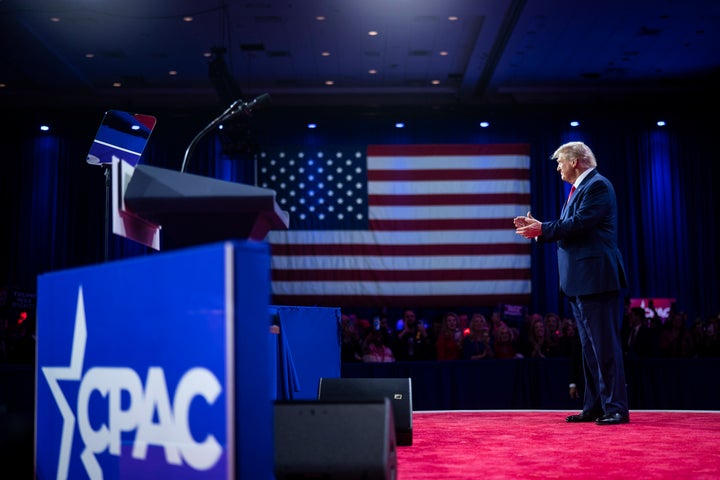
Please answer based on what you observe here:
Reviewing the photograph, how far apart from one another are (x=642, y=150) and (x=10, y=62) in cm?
909

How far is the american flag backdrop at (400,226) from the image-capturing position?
11.0 m

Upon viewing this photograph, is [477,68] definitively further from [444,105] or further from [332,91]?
[332,91]

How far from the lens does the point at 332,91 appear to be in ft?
38.6

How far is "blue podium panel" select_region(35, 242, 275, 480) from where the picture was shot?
1.59m

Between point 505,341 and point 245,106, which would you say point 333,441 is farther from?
point 505,341

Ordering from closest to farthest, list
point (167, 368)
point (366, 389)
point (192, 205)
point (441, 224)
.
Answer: point (167, 368), point (192, 205), point (366, 389), point (441, 224)

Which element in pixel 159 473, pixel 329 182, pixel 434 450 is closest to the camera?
pixel 159 473

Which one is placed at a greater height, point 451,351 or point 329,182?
point 329,182

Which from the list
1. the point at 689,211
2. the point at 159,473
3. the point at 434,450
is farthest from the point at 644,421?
the point at 689,211

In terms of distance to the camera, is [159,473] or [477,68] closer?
[159,473]

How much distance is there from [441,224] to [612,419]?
7.32 meters

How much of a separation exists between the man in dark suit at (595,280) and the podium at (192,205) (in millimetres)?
2170

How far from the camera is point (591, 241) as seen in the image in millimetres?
4086

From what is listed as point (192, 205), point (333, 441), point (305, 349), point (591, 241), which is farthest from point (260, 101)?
point (333, 441)
